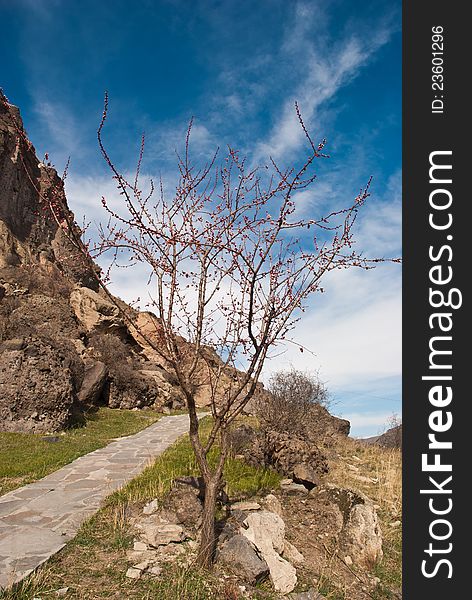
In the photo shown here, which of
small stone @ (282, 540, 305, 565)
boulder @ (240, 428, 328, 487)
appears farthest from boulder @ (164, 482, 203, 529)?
boulder @ (240, 428, 328, 487)

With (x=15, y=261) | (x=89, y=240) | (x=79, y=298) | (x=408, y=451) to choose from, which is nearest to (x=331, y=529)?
(x=408, y=451)

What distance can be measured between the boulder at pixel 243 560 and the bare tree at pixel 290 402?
6077mm

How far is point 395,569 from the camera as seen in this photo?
4.92m

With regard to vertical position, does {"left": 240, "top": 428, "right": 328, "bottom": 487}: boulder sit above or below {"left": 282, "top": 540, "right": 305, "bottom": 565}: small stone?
above

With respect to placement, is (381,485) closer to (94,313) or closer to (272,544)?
(272,544)

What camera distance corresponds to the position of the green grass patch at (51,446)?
23.8ft

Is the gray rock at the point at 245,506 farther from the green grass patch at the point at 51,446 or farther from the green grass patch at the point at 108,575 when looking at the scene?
the green grass patch at the point at 51,446

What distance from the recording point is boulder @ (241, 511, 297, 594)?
4.03 m

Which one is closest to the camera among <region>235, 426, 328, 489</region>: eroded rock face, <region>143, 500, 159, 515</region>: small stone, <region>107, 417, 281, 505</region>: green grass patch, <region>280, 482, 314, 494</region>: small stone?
<region>143, 500, 159, 515</region>: small stone

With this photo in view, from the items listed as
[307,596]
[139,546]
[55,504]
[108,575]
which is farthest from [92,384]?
[307,596]

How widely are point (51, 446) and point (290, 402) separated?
579 cm

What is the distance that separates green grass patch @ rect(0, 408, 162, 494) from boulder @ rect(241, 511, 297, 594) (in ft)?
12.0

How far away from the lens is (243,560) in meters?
4.04

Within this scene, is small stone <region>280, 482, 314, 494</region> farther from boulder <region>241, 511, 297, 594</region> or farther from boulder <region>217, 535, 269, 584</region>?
boulder <region>217, 535, 269, 584</region>
